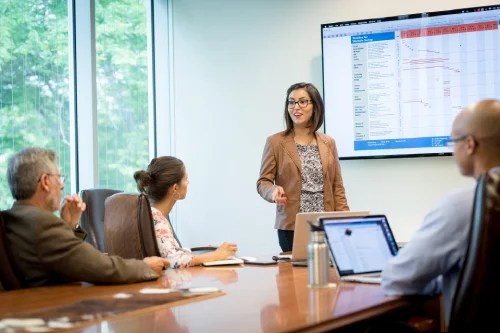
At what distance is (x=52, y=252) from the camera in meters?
2.75

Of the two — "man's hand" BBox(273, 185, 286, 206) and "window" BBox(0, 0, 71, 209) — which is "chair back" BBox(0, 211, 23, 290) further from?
"window" BBox(0, 0, 71, 209)

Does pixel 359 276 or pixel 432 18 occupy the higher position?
pixel 432 18

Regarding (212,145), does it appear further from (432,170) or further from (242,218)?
(432,170)

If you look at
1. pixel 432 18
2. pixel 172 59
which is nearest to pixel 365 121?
pixel 432 18

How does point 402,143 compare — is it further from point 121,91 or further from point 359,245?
point 359,245

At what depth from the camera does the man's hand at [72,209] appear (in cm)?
321

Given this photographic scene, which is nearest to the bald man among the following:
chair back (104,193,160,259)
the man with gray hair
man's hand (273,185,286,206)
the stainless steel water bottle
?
the stainless steel water bottle

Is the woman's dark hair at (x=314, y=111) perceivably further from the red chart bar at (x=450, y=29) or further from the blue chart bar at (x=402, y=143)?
the red chart bar at (x=450, y=29)

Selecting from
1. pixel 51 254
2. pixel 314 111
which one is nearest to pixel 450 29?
pixel 314 111

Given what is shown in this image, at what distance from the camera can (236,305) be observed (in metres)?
2.28

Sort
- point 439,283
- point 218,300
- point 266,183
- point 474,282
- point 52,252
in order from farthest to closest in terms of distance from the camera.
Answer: point 266,183 → point 52,252 → point 439,283 → point 218,300 → point 474,282

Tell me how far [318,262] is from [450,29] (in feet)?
10.6

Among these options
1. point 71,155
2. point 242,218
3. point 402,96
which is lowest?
point 242,218

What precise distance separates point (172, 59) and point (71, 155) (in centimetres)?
138
